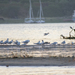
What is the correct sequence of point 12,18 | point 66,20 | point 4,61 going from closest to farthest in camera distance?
point 4,61 < point 66,20 < point 12,18

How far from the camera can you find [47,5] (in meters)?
158

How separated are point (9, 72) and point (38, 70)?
2.77 ft

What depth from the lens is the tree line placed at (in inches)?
5891

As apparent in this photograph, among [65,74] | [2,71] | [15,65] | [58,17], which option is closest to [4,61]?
[15,65]

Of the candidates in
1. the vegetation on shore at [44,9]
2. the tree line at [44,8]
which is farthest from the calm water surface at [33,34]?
the tree line at [44,8]

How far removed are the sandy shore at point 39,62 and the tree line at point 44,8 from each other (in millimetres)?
134429

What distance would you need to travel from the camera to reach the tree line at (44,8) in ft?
491

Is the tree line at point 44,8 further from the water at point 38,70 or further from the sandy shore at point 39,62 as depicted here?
the water at point 38,70

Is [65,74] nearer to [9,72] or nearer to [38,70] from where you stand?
[38,70]

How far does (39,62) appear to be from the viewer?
Result: 446 inches

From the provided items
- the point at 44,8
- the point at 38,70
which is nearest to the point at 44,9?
the point at 44,8

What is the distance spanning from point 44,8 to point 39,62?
463 feet

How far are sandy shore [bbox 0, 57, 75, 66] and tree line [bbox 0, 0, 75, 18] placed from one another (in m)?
134

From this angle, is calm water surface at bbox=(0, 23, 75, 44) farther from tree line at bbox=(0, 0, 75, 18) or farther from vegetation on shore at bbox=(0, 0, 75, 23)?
tree line at bbox=(0, 0, 75, 18)
